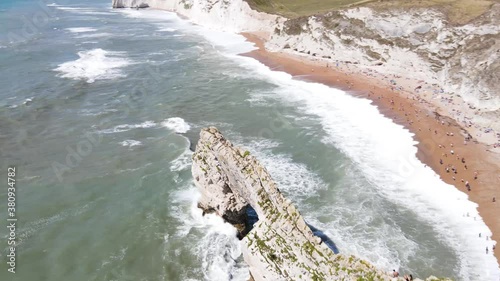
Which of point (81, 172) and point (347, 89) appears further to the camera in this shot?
point (347, 89)

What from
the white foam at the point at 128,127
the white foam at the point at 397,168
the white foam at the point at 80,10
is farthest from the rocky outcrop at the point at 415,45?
the white foam at the point at 80,10

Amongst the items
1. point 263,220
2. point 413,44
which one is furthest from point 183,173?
point 413,44

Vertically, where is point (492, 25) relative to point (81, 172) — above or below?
above

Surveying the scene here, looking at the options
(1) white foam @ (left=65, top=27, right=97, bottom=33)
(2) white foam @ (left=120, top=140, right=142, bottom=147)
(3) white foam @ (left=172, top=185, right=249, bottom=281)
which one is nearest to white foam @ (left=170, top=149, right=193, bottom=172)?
(3) white foam @ (left=172, top=185, right=249, bottom=281)

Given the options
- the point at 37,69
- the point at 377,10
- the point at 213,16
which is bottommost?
the point at 37,69

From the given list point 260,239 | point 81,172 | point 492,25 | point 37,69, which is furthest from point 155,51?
point 260,239

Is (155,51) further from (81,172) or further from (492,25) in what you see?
(492,25)
